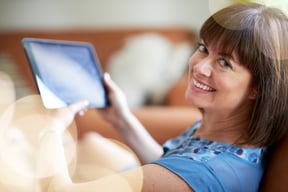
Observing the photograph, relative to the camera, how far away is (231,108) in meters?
0.82

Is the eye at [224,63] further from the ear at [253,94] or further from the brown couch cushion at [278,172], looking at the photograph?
the brown couch cushion at [278,172]

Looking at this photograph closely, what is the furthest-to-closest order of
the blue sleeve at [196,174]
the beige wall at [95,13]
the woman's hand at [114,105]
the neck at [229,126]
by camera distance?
the beige wall at [95,13]
the woman's hand at [114,105]
the neck at [229,126]
the blue sleeve at [196,174]

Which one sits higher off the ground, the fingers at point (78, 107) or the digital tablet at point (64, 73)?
the digital tablet at point (64, 73)

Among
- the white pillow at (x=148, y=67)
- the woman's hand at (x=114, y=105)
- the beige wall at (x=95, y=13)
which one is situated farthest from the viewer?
the beige wall at (x=95, y=13)

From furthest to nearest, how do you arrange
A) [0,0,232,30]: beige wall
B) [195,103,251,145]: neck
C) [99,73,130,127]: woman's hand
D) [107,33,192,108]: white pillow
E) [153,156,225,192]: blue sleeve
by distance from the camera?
[0,0,232,30]: beige wall < [107,33,192,108]: white pillow < [99,73,130,127]: woman's hand < [195,103,251,145]: neck < [153,156,225,192]: blue sleeve

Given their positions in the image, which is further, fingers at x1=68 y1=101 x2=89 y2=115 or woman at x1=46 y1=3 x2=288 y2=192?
fingers at x1=68 y1=101 x2=89 y2=115

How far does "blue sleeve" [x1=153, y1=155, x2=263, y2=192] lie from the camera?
2.37 feet

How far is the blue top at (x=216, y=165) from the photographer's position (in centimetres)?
73

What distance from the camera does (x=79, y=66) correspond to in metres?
0.99

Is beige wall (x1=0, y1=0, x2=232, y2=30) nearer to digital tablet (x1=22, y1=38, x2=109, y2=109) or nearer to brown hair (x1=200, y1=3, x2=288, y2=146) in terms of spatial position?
digital tablet (x1=22, y1=38, x2=109, y2=109)

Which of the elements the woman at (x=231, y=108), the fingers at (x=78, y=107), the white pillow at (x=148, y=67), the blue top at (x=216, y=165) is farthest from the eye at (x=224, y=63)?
the white pillow at (x=148, y=67)

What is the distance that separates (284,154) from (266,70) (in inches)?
6.5

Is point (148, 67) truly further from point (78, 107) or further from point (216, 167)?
point (216, 167)

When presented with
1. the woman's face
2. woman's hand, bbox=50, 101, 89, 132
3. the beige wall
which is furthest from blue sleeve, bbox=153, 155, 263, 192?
the beige wall
